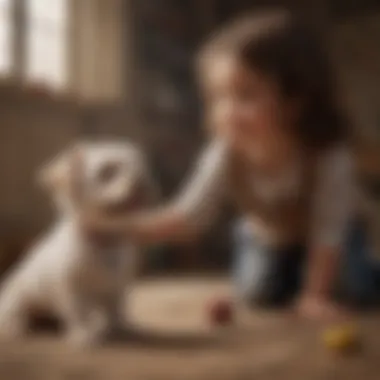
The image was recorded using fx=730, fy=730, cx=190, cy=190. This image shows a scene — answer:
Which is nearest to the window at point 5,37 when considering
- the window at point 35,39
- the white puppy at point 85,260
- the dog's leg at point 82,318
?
the window at point 35,39

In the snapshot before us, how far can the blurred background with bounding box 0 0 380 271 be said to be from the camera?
2.35 ft

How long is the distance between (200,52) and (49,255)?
306 millimetres

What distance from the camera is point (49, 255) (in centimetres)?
61

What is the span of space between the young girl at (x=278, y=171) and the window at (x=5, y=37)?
0.67ft

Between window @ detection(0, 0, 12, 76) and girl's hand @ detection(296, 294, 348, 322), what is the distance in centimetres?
39

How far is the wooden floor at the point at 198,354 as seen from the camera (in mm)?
501

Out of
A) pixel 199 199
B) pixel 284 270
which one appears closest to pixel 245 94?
pixel 199 199

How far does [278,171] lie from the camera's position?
2.69 ft

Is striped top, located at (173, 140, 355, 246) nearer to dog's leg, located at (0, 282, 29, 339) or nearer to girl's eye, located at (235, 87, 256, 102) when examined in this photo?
girl's eye, located at (235, 87, 256, 102)

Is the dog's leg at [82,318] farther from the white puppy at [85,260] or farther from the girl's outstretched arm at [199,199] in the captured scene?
the girl's outstretched arm at [199,199]

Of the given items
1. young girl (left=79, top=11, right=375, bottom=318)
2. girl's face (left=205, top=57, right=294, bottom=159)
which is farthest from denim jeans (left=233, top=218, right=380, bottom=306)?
girl's face (left=205, top=57, right=294, bottom=159)

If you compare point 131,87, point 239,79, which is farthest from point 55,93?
point 239,79

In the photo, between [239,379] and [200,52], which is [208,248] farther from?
[239,379]

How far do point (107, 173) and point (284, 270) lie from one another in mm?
349
